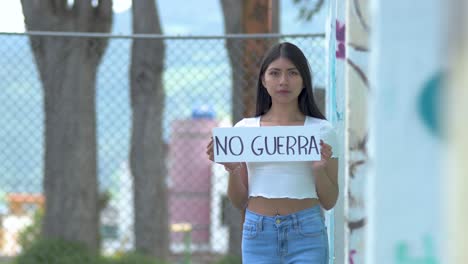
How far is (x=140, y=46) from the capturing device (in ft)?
28.9

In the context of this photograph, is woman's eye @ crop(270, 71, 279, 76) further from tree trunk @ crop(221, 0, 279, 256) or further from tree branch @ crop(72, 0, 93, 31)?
tree branch @ crop(72, 0, 93, 31)

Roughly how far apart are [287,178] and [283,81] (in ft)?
1.36

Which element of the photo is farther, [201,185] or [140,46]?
[201,185]

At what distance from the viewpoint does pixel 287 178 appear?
388 cm

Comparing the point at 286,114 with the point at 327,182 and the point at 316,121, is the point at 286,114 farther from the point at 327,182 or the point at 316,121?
the point at 327,182

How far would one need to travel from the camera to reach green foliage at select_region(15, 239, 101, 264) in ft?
25.8

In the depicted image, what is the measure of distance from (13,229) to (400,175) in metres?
7.39

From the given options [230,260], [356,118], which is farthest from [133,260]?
[356,118]

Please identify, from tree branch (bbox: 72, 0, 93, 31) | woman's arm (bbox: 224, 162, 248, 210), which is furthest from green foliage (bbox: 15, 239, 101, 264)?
woman's arm (bbox: 224, 162, 248, 210)

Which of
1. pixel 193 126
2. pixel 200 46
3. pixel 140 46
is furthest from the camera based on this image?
pixel 193 126

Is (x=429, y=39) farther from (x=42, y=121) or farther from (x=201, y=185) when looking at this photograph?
(x=201, y=185)

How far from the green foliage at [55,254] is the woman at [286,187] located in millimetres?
4152

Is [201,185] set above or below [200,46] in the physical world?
below

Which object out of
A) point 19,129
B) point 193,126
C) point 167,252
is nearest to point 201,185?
point 193,126
